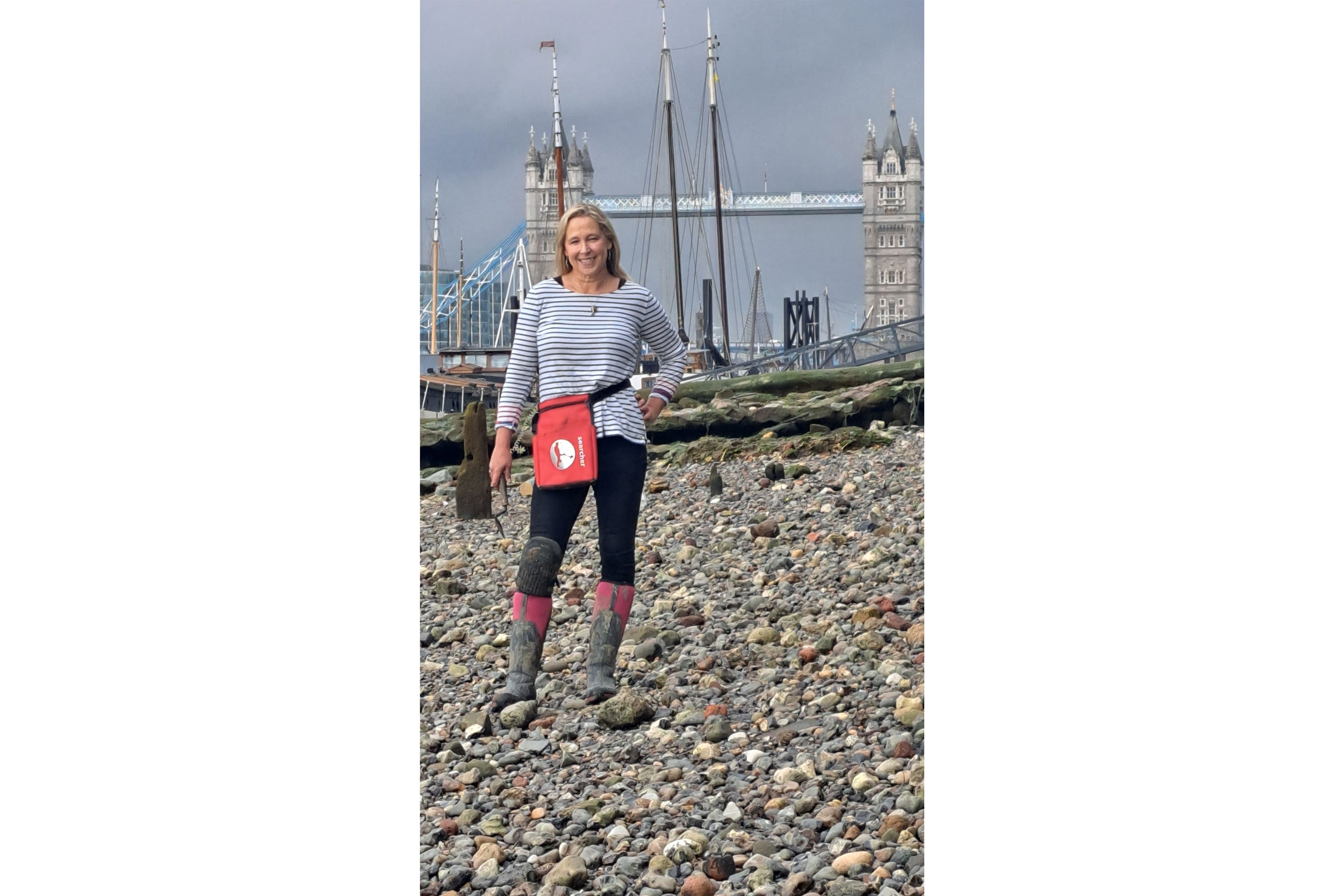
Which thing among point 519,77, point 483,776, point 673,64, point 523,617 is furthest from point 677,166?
point 483,776

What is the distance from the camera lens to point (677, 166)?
459 centimetres

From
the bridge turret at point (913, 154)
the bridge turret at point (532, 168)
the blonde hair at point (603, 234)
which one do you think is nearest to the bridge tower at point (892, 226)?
the bridge turret at point (913, 154)

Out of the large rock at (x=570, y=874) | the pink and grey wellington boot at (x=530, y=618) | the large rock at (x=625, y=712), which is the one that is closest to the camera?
the large rock at (x=570, y=874)

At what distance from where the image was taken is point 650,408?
4.34m

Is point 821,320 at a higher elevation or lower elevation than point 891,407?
higher

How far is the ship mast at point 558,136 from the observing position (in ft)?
14.5

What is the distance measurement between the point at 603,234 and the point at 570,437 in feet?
2.27

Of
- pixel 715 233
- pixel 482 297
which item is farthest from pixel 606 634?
pixel 715 233

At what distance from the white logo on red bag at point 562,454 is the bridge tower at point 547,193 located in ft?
1.86

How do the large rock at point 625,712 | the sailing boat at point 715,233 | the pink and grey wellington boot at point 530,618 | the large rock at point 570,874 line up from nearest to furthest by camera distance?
the large rock at point 570,874 < the large rock at point 625,712 < the pink and grey wellington boot at point 530,618 < the sailing boat at point 715,233

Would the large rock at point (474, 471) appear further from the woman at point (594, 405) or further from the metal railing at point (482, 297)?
the metal railing at point (482, 297)

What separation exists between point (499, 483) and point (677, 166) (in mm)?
1299

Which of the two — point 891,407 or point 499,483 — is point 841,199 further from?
point 499,483

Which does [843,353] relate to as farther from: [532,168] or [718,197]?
[532,168]
